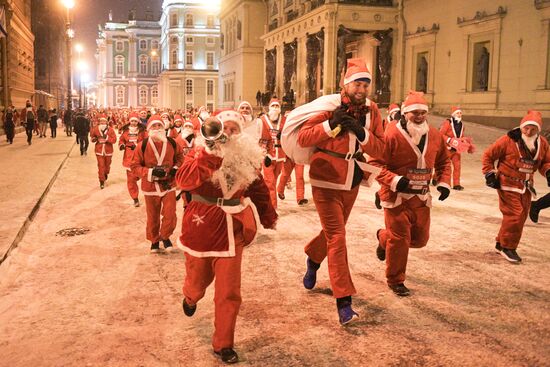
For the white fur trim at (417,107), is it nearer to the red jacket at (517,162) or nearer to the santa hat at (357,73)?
the santa hat at (357,73)

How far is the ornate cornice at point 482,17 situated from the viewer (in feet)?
87.7

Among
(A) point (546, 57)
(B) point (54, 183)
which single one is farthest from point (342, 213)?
(A) point (546, 57)

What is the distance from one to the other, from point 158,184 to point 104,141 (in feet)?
25.7

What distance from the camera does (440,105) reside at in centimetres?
3180

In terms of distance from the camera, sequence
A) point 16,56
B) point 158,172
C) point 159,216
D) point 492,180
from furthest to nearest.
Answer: point 16,56 < point 159,216 < point 158,172 < point 492,180

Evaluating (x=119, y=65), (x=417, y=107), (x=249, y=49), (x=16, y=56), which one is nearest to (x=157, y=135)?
(x=417, y=107)

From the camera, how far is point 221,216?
453 cm

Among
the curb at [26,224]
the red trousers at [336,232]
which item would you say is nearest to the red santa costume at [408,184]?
the red trousers at [336,232]

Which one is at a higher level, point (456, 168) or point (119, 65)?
point (119, 65)

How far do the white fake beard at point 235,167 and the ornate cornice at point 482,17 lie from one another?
25172 millimetres

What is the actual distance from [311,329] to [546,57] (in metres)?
22.8

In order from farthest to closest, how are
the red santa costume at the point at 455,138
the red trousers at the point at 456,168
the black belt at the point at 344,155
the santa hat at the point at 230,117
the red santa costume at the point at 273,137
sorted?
the red trousers at the point at 456,168, the red santa costume at the point at 455,138, the red santa costume at the point at 273,137, the black belt at the point at 344,155, the santa hat at the point at 230,117

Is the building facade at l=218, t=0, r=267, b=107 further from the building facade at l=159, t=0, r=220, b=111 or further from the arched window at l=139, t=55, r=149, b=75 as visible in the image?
the arched window at l=139, t=55, r=149, b=75

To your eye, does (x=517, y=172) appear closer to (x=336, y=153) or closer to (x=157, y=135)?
(x=336, y=153)
